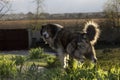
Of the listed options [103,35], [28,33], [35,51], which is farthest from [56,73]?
[103,35]

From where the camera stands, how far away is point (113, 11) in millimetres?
40906

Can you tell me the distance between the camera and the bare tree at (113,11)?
4017 centimetres

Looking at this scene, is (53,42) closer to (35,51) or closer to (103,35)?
(35,51)

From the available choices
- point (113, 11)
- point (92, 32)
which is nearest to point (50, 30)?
point (92, 32)

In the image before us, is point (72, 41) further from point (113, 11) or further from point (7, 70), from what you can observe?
point (113, 11)

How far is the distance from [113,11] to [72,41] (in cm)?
2792

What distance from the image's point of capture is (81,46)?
13.4 metres

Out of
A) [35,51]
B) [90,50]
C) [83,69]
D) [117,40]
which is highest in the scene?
[83,69]

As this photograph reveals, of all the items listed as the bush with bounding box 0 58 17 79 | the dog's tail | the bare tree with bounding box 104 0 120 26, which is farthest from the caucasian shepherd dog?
the bare tree with bounding box 104 0 120 26

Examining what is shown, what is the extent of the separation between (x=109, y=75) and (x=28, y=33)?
1075 inches

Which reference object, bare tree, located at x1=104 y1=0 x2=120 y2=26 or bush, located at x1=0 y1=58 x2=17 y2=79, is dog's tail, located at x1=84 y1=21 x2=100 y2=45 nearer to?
bush, located at x1=0 y1=58 x2=17 y2=79

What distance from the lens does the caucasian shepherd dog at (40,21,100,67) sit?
1341 centimetres

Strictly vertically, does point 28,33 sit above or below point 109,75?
below

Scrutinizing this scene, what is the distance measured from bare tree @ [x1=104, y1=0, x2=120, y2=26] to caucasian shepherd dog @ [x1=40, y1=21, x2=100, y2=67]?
85.0ft
